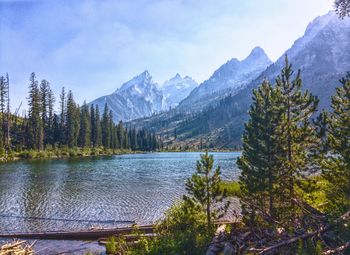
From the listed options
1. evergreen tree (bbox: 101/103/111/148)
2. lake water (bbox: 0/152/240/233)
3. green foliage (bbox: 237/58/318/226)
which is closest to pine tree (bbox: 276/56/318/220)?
green foliage (bbox: 237/58/318/226)

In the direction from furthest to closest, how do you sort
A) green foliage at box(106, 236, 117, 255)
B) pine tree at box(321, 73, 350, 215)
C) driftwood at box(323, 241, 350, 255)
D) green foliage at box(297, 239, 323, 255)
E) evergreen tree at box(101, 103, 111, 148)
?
1. evergreen tree at box(101, 103, 111, 148)
2. pine tree at box(321, 73, 350, 215)
3. green foliage at box(106, 236, 117, 255)
4. green foliage at box(297, 239, 323, 255)
5. driftwood at box(323, 241, 350, 255)

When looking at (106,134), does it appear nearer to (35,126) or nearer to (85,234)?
(35,126)

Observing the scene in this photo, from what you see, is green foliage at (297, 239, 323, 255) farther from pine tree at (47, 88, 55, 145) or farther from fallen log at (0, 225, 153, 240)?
pine tree at (47, 88, 55, 145)

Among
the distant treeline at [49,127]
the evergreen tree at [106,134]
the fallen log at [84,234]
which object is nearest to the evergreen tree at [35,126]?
the distant treeline at [49,127]

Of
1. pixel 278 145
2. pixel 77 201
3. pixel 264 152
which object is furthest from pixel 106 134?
pixel 278 145

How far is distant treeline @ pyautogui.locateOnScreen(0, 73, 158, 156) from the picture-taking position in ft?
361

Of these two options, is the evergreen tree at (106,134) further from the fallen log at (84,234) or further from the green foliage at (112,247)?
the green foliage at (112,247)

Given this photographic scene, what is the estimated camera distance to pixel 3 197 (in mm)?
37406

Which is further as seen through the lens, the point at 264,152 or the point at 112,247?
the point at 264,152

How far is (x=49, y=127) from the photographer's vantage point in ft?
420

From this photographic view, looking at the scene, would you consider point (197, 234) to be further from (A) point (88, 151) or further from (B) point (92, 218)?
(A) point (88, 151)

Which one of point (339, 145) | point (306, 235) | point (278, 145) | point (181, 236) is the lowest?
point (181, 236)

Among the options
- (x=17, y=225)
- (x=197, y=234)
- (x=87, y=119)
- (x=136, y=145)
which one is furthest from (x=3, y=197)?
(x=136, y=145)

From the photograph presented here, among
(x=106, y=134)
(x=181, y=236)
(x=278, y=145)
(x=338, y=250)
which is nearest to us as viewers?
(x=338, y=250)
